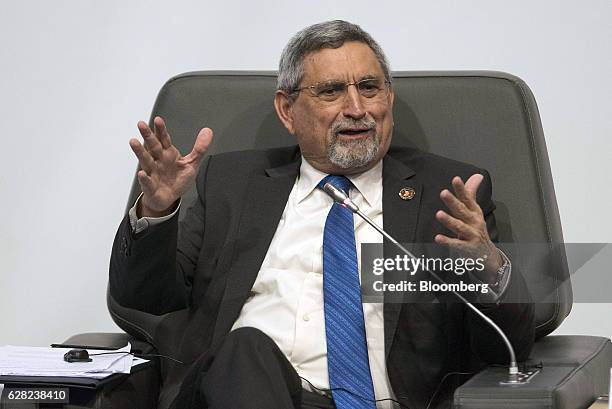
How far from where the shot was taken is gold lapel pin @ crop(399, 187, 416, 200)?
2672 millimetres

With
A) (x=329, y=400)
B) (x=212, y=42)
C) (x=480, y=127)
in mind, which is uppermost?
(x=212, y=42)

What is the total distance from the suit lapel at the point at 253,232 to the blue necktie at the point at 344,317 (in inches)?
5.8

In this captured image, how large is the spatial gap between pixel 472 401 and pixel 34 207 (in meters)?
1.85

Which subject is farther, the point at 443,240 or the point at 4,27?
the point at 4,27

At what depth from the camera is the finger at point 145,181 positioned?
8.05ft

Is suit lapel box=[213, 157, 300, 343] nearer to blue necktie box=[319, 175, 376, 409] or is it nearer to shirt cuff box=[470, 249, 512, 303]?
blue necktie box=[319, 175, 376, 409]

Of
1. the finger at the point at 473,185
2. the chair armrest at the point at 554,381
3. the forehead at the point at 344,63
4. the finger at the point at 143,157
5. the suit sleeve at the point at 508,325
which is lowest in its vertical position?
the chair armrest at the point at 554,381

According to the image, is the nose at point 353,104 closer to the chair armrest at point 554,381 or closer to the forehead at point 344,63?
the forehead at point 344,63

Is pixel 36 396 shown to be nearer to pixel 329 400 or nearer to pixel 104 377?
pixel 104 377

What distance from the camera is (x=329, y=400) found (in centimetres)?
246

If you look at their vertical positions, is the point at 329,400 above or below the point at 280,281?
below

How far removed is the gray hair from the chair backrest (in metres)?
0.12

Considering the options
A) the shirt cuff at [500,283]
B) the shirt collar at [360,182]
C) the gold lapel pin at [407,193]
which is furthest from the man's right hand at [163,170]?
the shirt cuff at [500,283]

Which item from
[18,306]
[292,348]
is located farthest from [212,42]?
[292,348]
